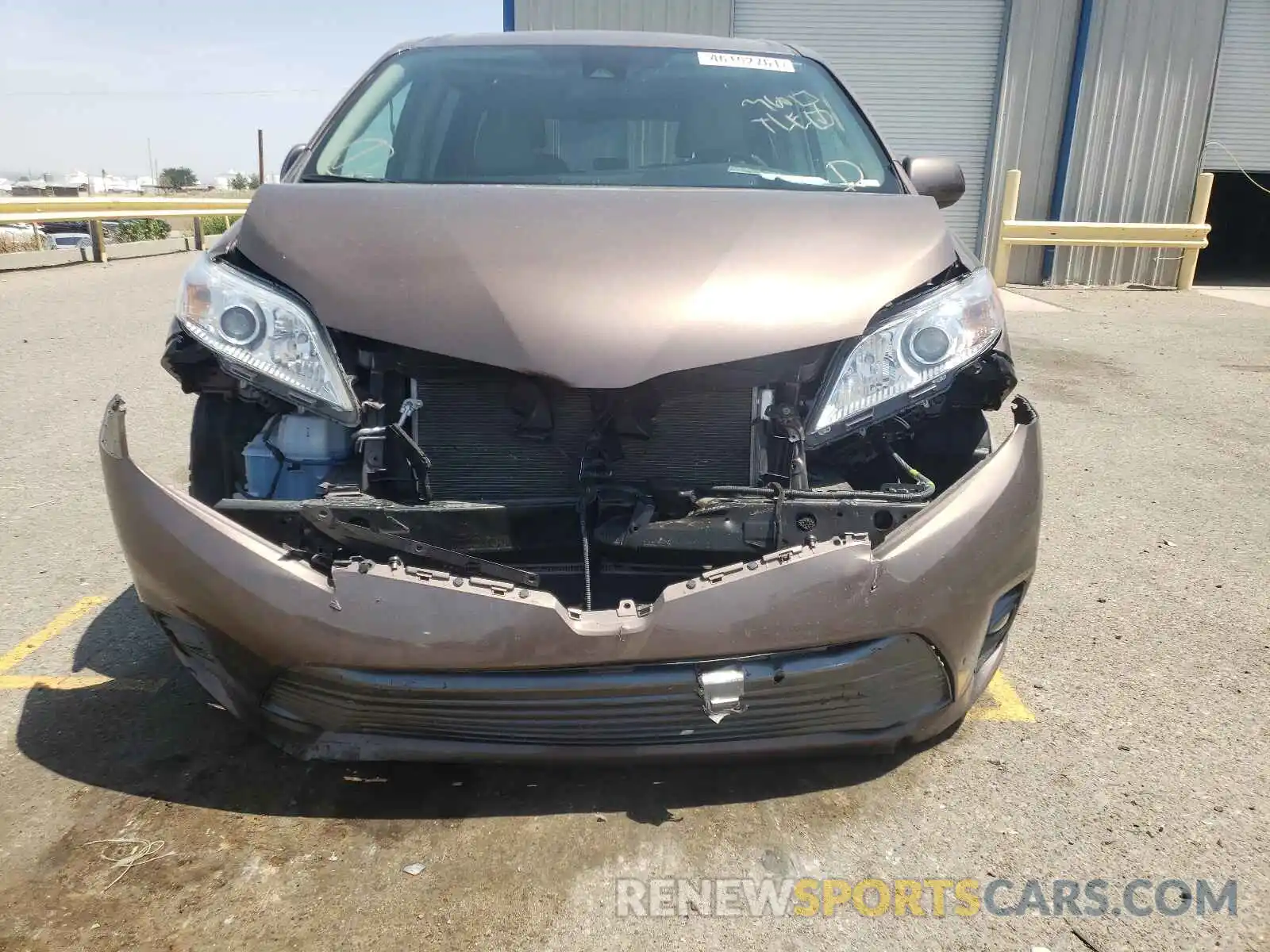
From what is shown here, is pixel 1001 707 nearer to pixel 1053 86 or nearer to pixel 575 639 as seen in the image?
pixel 575 639

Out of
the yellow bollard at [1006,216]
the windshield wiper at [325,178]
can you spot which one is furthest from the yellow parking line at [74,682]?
the yellow bollard at [1006,216]

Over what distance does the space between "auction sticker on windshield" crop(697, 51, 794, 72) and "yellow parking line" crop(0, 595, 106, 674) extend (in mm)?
2822

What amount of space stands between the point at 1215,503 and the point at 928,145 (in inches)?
433

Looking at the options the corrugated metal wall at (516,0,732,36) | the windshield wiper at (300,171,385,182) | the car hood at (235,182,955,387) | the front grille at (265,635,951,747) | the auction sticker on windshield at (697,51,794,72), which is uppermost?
the corrugated metal wall at (516,0,732,36)

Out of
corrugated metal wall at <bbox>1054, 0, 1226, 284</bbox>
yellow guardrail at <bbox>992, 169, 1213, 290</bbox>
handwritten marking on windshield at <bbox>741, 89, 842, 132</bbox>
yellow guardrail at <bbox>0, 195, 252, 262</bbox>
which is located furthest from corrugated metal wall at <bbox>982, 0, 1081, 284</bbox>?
handwritten marking on windshield at <bbox>741, 89, 842, 132</bbox>

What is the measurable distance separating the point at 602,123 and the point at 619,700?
6.80ft

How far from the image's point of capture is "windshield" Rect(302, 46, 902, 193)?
3057 millimetres

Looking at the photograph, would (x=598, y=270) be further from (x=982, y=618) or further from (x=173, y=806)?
(x=173, y=806)

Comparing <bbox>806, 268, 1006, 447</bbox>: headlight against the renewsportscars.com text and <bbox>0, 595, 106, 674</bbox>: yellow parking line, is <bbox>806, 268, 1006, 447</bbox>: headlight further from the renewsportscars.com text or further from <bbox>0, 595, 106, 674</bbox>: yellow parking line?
<bbox>0, 595, 106, 674</bbox>: yellow parking line

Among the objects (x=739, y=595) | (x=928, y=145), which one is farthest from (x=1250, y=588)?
(x=928, y=145)

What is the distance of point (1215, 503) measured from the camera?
4449mm

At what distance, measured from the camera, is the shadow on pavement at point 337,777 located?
2219mm

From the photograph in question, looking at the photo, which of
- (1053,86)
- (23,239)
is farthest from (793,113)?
(23,239)

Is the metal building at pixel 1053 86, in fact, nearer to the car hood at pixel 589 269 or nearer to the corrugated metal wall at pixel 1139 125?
the corrugated metal wall at pixel 1139 125
